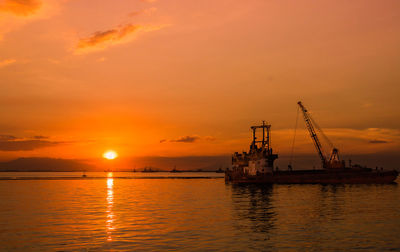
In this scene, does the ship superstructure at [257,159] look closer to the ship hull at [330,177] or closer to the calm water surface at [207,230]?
the ship hull at [330,177]

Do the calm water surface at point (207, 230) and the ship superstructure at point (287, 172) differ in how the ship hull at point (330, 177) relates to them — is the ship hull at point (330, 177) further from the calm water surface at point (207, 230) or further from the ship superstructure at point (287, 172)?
the calm water surface at point (207, 230)

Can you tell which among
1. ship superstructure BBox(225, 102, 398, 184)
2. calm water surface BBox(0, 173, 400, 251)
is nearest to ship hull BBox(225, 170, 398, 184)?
ship superstructure BBox(225, 102, 398, 184)

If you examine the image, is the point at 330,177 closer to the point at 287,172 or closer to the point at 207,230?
the point at 287,172

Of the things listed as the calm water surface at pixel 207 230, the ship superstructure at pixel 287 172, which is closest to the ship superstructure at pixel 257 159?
the ship superstructure at pixel 287 172

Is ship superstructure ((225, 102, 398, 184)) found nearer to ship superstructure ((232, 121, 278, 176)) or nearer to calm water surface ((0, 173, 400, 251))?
ship superstructure ((232, 121, 278, 176))

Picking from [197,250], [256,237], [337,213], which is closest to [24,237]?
[197,250]

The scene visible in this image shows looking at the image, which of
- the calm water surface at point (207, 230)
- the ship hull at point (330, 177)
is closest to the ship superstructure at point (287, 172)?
the ship hull at point (330, 177)

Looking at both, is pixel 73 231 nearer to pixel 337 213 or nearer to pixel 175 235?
pixel 175 235

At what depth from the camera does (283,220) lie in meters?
45.8

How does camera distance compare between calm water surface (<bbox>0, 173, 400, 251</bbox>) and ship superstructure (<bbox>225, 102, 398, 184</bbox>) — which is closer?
calm water surface (<bbox>0, 173, 400, 251</bbox>)

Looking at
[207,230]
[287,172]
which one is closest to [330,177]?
[287,172]

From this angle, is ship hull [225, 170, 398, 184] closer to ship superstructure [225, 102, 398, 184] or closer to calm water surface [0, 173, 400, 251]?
ship superstructure [225, 102, 398, 184]

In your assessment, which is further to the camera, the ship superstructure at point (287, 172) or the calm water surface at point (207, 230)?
the ship superstructure at point (287, 172)

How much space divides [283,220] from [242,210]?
510 inches
